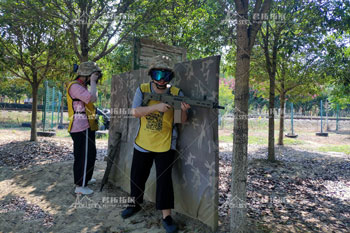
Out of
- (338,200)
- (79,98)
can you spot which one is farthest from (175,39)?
(338,200)

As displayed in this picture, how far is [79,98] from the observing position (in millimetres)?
3760

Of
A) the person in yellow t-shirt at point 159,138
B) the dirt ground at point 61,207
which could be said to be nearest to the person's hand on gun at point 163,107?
the person in yellow t-shirt at point 159,138

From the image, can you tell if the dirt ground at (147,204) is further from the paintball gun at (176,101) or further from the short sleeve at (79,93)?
the short sleeve at (79,93)

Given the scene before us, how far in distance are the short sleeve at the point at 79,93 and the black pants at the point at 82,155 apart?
1.73 ft

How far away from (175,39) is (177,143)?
5.53 m

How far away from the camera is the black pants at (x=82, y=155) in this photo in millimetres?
3877

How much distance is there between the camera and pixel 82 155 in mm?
3916

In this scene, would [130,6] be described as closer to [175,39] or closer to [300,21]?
[175,39]

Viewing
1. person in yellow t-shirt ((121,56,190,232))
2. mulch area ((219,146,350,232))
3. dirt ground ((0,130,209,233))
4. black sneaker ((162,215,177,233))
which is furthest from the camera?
mulch area ((219,146,350,232))

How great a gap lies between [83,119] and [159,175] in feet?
5.61

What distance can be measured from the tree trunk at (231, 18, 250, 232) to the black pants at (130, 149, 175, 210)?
75cm

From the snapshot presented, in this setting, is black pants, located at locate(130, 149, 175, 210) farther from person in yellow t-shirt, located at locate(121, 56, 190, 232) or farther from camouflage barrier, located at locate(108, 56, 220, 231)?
camouflage barrier, located at locate(108, 56, 220, 231)

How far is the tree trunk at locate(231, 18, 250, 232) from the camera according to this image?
2.58 meters

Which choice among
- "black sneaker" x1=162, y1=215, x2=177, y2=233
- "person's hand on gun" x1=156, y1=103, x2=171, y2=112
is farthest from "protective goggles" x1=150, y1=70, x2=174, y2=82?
"black sneaker" x1=162, y1=215, x2=177, y2=233
